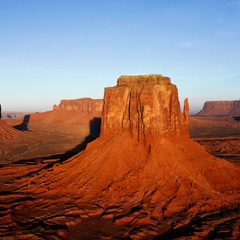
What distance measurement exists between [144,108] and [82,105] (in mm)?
86643

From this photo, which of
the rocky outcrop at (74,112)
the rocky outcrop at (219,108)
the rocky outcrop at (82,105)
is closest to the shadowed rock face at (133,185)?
the rocky outcrop at (74,112)

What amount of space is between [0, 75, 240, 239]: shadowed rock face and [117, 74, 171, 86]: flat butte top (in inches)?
3.1

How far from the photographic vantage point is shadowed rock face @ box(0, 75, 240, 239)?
16.1m

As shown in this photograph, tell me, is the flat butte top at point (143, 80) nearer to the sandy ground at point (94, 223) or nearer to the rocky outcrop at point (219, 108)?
the sandy ground at point (94, 223)

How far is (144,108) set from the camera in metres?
21.3

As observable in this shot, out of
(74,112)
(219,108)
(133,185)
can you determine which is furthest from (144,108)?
(219,108)

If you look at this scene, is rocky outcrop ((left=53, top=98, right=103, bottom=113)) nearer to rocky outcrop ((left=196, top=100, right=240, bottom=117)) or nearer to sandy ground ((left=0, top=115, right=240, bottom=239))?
sandy ground ((left=0, top=115, right=240, bottom=239))

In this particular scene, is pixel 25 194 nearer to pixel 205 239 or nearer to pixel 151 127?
pixel 151 127

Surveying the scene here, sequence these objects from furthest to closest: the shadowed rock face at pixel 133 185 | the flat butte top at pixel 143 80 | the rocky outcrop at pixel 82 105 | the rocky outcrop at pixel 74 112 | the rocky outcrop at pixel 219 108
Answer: the rocky outcrop at pixel 219 108 → the rocky outcrop at pixel 82 105 → the rocky outcrop at pixel 74 112 → the flat butte top at pixel 143 80 → the shadowed rock face at pixel 133 185

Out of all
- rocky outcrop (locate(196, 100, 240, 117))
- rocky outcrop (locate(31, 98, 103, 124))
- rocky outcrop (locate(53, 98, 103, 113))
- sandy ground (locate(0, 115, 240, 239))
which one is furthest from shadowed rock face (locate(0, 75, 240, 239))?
rocky outcrop (locate(196, 100, 240, 117))

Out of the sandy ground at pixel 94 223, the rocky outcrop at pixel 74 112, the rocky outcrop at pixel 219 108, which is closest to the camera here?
the sandy ground at pixel 94 223

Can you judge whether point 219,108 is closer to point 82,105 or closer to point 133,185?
point 82,105

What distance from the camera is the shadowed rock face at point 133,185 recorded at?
16078 mm

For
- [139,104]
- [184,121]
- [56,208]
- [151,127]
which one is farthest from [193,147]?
[56,208]
